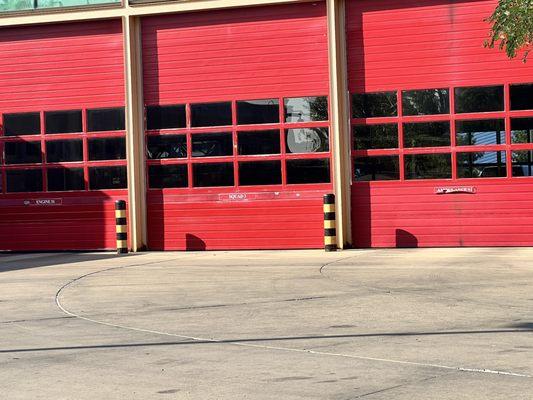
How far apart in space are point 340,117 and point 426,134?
1.78 metres

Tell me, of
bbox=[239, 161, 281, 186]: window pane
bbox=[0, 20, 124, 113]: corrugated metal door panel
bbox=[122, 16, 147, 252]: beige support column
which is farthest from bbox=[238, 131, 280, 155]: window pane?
bbox=[0, 20, 124, 113]: corrugated metal door panel

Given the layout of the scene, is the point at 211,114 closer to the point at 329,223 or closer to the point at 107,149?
the point at 107,149

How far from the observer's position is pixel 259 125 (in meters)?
21.7

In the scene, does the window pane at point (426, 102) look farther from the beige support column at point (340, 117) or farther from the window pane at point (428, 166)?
the beige support column at point (340, 117)

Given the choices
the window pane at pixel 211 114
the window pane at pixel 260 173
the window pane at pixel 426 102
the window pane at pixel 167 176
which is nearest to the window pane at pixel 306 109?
the window pane at pixel 260 173

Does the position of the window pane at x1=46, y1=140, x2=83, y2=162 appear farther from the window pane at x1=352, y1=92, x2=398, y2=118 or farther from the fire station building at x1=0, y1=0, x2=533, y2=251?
the window pane at x1=352, y1=92, x2=398, y2=118

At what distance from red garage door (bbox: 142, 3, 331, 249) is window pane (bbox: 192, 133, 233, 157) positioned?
2cm

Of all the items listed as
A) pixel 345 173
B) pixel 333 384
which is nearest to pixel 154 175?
pixel 345 173

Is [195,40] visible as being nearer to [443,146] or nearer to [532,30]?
[443,146]

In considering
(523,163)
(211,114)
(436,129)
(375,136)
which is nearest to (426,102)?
(436,129)

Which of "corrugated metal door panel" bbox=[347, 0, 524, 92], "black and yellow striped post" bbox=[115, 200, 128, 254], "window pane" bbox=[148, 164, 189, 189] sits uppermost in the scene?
"corrugated metal door panel" bbox=[347, 0, 524, 92]

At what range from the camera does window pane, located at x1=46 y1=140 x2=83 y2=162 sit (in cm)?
2291

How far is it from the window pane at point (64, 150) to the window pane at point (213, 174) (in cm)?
278

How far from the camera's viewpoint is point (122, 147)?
73.8ft
